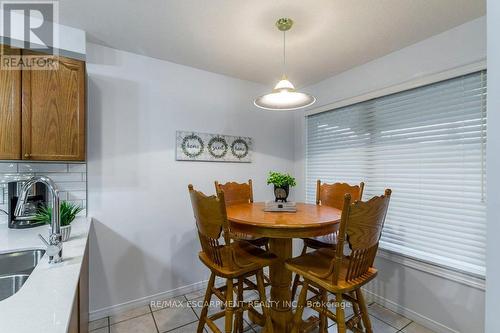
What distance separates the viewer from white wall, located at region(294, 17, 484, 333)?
175 centimetres

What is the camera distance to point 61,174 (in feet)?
6.48

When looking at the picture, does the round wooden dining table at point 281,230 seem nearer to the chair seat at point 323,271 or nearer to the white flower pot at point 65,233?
the chair seat at point 323,271

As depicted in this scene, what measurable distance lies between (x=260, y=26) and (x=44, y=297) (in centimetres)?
198

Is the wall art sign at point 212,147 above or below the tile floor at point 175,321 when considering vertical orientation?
above

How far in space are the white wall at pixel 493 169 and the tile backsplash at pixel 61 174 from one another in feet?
8.15

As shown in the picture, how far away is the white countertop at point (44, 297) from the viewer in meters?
0.66

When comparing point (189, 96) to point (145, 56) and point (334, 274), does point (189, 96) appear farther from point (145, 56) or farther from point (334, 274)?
point (334, 274)

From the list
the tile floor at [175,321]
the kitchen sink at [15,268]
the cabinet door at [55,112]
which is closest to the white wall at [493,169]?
the tile floor at [175,321]

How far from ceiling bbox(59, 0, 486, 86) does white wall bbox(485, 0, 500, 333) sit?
1202 millimetres

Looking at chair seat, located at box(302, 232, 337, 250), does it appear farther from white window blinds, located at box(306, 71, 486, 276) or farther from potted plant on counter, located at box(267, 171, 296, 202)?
white window blinds, located at box(306, 71, 486, 276)

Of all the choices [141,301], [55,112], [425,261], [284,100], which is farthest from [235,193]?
[425,261]

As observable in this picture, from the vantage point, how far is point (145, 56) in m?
2.33

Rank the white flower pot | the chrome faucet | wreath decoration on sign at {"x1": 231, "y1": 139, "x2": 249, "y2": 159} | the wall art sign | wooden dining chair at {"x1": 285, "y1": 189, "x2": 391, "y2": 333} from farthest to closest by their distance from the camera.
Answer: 1. wreath decoration on sign at {"x1": 231, "y1": 139, "x2": 249, "y2": 159}
2. the wall art sign
3. the white flower pot
4. wooden dining chair at {"x1": 285, "y1": 189, "x2": 391, "y2": 333}
5. the chrome faucet
